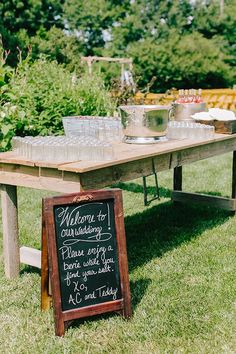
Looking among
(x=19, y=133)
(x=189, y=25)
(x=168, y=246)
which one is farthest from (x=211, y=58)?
(x=168, y=246)

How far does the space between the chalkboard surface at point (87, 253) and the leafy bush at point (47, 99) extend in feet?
10.5

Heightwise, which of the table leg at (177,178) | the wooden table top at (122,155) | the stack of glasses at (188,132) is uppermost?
the stack of glasses at (188,132)

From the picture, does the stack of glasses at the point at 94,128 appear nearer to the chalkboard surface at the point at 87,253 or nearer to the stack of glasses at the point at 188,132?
the stack of glasses at the point at 188,132

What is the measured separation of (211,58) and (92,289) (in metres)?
25.6

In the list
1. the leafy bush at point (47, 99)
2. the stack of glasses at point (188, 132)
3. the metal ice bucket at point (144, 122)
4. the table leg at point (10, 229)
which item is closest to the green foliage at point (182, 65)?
the leafy bush at point (47, 99)

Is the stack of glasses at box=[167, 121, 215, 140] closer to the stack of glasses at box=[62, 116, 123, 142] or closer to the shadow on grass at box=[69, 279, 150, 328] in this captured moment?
the stack of glasses at box=[62, 116, 123, 142]

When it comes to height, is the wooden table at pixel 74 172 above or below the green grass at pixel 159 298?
above

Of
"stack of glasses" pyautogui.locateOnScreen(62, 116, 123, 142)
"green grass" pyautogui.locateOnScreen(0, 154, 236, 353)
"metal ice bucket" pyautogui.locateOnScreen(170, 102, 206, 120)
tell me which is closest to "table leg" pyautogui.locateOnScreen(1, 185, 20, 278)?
"green grass" pyautogui.locateOnScreen(0, 154, 236, 353)

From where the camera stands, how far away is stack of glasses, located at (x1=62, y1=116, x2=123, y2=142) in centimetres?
388

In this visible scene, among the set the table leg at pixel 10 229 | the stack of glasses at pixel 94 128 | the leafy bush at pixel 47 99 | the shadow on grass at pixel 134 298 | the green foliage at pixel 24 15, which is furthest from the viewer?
the green foliage at pixel 24 15

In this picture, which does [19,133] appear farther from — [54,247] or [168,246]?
[54,247]

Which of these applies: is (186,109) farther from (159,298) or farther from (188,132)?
(159,298)

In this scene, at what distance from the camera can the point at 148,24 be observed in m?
34.9

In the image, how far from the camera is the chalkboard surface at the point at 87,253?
9.63 feet
